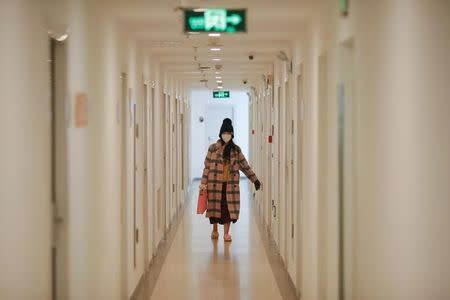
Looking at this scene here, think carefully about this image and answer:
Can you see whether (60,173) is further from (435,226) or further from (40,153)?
(435,226)

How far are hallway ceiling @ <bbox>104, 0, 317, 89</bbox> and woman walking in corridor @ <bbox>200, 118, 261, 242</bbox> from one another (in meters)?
1.21

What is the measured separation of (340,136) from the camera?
15.1 feet

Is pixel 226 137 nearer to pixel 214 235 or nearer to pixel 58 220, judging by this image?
pixel 214 235

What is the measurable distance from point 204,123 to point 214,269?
14033 millimetres

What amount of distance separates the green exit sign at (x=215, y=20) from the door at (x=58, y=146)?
1040mm

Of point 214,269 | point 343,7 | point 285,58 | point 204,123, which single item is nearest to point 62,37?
point 343,7

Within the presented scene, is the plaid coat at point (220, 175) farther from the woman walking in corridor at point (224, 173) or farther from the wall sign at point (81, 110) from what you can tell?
the wall sign at point (81, 110)

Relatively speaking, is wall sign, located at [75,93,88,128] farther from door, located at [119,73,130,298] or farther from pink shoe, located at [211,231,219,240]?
pink shoe, located at [211,231,219,240]

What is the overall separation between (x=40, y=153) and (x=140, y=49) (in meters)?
4.21

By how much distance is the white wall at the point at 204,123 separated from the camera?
2200 centimetres

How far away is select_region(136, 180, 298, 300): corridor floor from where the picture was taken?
23.1ft

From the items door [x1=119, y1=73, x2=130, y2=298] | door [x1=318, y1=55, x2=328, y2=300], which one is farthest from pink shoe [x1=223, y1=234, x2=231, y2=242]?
door [x1=318, y1=55, x2=328, y2=300]

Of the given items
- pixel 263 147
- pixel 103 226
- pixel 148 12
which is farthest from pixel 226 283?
pixel 263 147

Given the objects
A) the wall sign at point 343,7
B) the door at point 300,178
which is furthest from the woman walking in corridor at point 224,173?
the wall sign at point 343,7
